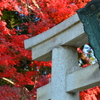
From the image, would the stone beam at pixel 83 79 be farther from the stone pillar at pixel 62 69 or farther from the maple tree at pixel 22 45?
the maple tree at pixel 22 45

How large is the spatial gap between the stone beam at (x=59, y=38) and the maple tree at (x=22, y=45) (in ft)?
7.24

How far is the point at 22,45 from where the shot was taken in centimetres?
842

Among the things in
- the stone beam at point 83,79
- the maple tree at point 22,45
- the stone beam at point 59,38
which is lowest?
the stone beam at point 83,79

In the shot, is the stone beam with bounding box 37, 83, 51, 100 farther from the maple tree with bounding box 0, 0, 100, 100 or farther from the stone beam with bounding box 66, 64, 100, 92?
→ the maple tree with bounding box 0, 0, 100, 100

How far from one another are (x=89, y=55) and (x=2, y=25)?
12.6 ft

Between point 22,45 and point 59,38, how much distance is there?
3.85m

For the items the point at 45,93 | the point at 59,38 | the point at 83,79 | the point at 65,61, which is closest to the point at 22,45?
the point at 45,93

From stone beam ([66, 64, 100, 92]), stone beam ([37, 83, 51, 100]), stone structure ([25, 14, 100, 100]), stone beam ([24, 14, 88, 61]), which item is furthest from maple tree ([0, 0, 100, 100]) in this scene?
stone beam ([66, 64, 100, 92])

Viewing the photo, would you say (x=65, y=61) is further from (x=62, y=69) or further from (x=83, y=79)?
(x=83, y=79)

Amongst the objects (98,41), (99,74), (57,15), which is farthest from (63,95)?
(57,15)

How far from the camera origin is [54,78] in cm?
462

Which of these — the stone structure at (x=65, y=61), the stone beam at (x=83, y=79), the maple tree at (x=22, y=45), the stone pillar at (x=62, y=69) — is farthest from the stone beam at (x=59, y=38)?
the maple tree at (x=22, y=45)

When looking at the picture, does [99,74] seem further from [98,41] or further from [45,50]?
[45,50]

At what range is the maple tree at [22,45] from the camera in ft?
25.4
